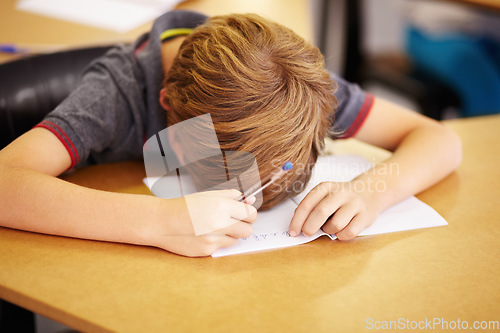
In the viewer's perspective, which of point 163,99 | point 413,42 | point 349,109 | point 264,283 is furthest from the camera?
point 413,42

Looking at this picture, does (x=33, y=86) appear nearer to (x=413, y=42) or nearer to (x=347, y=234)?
(x=347, y=234)

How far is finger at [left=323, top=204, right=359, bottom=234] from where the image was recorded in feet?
2.30

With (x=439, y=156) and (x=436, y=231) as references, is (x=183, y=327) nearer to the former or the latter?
(x=436, y=231)

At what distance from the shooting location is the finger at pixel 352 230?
0.70m

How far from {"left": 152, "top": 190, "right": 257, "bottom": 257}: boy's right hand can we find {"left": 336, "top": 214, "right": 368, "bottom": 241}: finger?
0.14 metres

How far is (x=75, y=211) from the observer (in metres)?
0.66

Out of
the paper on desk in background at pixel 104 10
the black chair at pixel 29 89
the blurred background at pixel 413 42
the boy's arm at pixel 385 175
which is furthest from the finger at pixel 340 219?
the paper on desk in background at pixel 104 10

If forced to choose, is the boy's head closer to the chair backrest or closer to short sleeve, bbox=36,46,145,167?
short sleeve, bbox=36,46,145,167

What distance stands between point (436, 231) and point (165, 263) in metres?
0.40

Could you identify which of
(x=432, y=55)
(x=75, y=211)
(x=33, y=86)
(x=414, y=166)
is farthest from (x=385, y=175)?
(x=432, y=55)

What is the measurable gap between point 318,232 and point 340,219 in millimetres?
39

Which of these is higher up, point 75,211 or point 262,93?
point 262,93

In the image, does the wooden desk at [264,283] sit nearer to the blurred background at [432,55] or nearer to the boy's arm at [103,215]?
the boy's arm at [103,215]

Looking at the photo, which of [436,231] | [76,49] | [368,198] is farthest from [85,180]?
[436,231]
